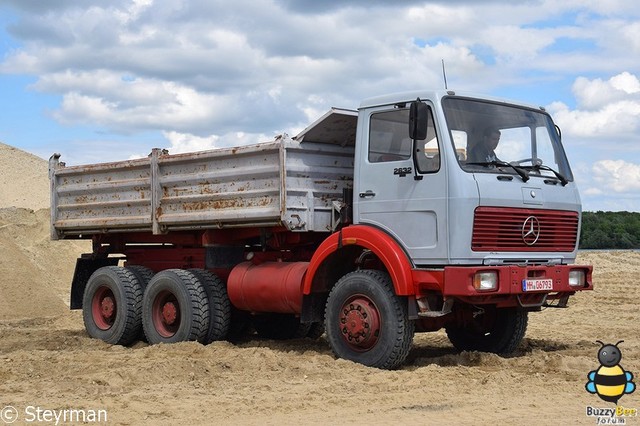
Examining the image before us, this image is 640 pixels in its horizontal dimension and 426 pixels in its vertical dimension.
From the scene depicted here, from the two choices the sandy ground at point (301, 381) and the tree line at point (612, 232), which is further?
the tree line at point (612, 232)

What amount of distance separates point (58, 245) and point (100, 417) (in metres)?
20.8

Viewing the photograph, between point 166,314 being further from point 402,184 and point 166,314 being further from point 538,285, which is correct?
point 538,285

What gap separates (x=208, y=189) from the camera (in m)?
11.5

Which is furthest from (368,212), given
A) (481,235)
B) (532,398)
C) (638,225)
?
(638,225)

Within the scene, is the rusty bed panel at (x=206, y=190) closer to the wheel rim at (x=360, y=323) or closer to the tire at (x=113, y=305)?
the tire at (x=113, y=305)

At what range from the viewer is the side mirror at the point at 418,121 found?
8.95 m

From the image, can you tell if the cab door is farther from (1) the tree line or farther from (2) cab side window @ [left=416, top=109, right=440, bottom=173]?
(1) the tree line

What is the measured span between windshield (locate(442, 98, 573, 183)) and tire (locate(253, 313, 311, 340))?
14.0 feet

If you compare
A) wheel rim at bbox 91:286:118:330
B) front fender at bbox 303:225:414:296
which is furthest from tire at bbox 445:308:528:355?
wheel rim at bbox 91:286:118:330

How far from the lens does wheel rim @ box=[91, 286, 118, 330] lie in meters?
12.8

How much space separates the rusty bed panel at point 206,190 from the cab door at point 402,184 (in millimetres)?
831

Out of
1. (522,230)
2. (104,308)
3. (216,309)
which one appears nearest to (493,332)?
(522,230)

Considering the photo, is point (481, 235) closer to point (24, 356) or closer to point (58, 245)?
point (24, 356)

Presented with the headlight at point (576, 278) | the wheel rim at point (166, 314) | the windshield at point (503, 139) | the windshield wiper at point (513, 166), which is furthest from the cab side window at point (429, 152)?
the wheel rim at point (166, 314)
